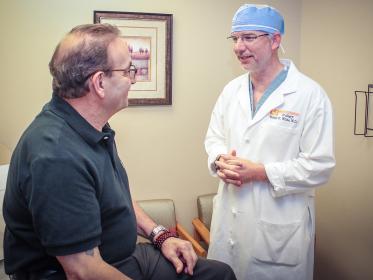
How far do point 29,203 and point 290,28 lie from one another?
2.39 meters

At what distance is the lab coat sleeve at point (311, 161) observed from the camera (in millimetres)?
1594

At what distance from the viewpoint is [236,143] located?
1.77 m

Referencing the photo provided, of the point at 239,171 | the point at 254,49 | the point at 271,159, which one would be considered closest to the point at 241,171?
the point at 239,171

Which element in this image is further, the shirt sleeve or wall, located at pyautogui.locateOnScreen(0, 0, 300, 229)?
wall, located at pyautogui.locateOnScreen(0, 0, 300, 229)

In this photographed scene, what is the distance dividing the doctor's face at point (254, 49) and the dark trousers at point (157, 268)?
907mm

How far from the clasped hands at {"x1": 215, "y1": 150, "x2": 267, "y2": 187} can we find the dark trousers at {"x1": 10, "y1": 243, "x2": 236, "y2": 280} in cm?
44

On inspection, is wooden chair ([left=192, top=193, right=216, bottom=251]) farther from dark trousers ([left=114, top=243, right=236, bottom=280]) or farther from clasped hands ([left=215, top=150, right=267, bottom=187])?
dark trousers ([left=114, top=243, right=236, bottom=280])

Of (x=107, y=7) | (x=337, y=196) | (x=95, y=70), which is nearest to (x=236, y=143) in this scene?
(x=95, y=70)

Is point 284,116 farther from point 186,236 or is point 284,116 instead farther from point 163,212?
point 163,212

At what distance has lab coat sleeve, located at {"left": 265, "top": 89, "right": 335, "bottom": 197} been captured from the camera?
159 cm

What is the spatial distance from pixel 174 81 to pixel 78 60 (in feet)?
5.19

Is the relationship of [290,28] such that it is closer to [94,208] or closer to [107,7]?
[107,7]

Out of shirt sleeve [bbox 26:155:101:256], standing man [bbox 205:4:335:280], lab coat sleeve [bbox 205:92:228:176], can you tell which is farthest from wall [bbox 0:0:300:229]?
shirt sleeve [bbox 26:155:101:256]

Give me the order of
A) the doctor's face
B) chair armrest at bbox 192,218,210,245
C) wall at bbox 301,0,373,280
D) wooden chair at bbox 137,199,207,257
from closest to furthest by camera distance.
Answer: the doctor's face
wall at bbox 301,0,373,280
chair armrest at bbox 192,218,210,245
wooden chair at bbox 137,199,207,257
